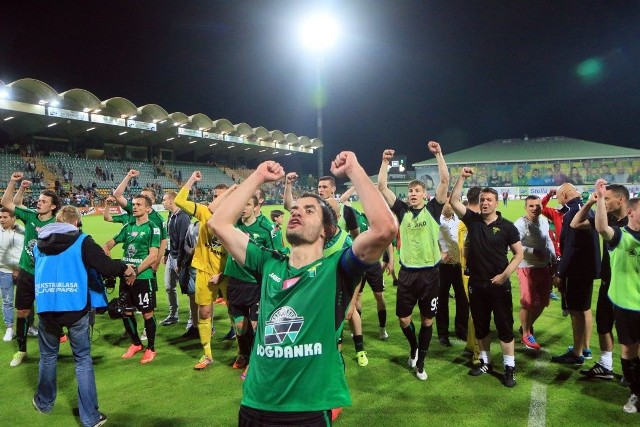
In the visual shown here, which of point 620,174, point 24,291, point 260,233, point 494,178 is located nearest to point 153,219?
point 260,233

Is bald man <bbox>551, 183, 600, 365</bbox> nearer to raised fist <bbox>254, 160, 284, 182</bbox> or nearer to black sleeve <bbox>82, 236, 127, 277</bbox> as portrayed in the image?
raised fist <bbox>254, 160, 284, 182</bbox>

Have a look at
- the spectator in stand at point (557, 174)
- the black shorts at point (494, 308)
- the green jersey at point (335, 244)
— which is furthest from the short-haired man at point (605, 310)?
the spectator in stand at point (557, 174)

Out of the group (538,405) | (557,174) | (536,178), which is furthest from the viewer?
(536,178)

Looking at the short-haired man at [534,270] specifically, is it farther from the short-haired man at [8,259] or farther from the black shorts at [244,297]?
the short-haired man at [8,259]

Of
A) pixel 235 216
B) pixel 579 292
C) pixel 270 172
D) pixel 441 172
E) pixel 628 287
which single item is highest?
pixel 441 172

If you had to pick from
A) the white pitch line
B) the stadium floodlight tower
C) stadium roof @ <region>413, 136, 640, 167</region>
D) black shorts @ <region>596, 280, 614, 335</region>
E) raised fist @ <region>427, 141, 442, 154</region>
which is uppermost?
the stadium floodlight tower

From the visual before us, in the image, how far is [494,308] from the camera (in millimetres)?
4781

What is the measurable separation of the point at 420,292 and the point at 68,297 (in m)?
3.69

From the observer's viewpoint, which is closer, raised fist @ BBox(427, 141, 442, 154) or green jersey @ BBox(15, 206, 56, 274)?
raised fist @ BBox(427, 141, 442, 154)

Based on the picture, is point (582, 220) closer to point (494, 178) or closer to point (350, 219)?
point (350, 219)

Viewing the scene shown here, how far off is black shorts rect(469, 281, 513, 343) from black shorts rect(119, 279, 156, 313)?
4155 mm

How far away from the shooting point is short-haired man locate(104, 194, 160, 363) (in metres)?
5.72

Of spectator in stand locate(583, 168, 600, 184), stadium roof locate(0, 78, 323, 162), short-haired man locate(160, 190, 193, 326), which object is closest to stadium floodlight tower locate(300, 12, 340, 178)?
stadium roof locate(0, 78, 323, 162)

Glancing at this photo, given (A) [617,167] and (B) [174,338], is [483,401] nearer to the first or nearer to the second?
(B) [174,338]
